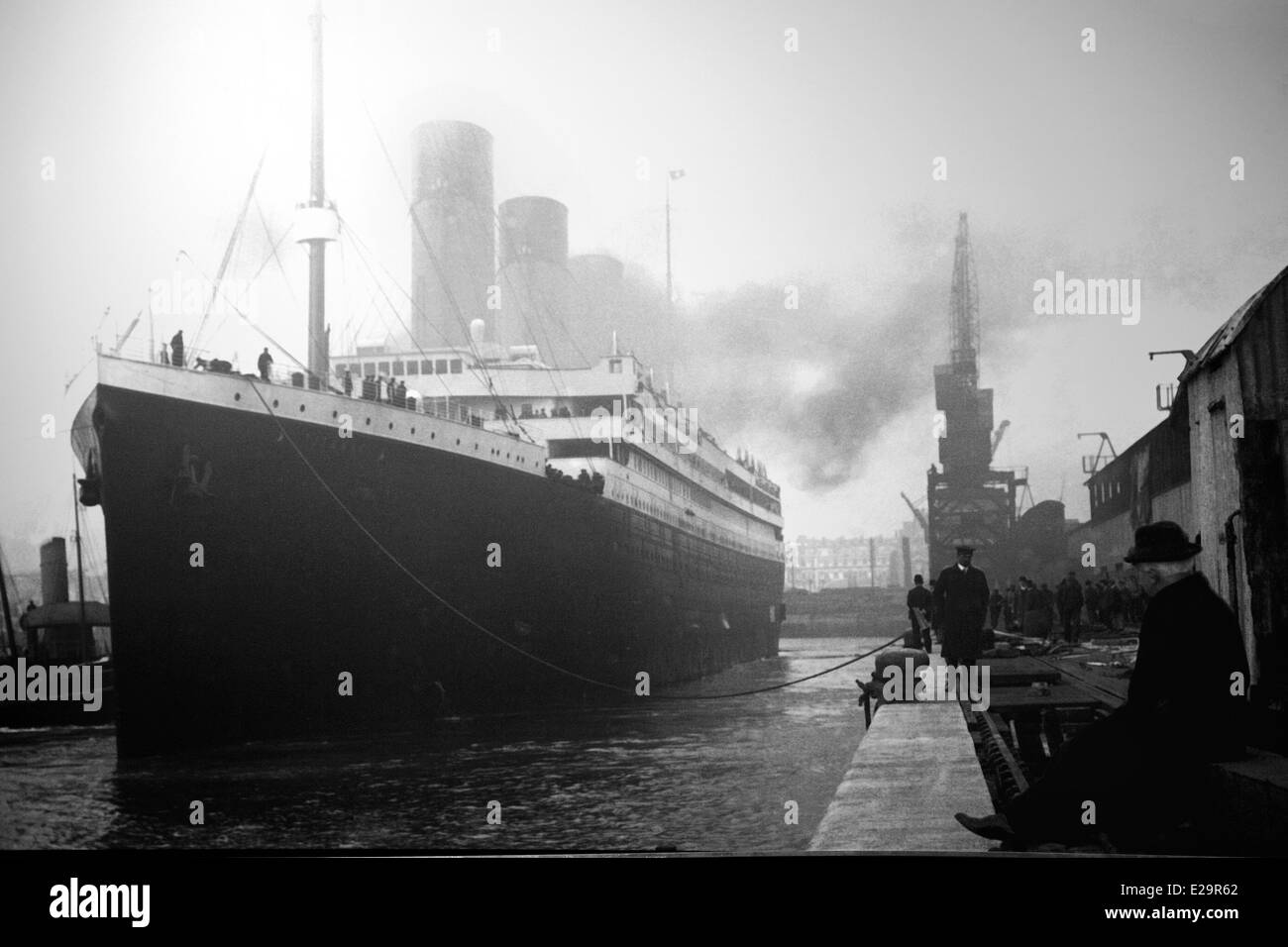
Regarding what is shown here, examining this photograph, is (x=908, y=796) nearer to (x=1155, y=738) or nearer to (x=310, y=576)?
(x=1155, y=738)

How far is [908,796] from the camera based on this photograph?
178 inches

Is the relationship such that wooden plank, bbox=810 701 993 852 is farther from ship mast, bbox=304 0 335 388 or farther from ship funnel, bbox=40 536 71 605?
ship funnel, bbox=40 536 71 605

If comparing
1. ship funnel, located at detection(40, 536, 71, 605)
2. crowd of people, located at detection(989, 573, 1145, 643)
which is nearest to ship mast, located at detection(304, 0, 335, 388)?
ship funnel, located at detection(40, 536, 71, 605)

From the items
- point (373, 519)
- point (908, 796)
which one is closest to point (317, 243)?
point (373, 519)

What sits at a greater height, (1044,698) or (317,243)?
(317,243)

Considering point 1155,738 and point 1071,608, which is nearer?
point 1155,738

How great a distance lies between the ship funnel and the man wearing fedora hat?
14.8 m

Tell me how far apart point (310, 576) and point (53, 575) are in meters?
7.96

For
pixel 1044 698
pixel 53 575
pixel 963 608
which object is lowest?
pixel 1044 698

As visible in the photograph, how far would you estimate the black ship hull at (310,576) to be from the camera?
12.1 metres

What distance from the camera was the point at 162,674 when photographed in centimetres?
1194

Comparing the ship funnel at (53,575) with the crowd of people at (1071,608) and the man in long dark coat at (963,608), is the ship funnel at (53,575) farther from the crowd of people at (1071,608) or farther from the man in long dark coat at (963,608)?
the man in long dark coat at (963,608)

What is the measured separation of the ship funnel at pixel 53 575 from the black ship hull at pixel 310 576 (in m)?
3.97
